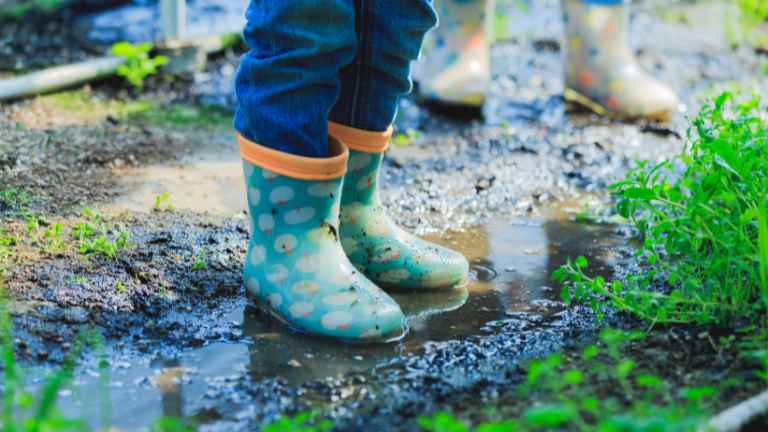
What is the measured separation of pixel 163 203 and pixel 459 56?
4.66 feet

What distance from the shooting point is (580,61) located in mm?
3529

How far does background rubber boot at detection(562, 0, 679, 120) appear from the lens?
3.42m

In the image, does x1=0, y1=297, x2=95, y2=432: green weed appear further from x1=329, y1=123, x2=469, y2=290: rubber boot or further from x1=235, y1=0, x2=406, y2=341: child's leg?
x1=329, y1=123, x2=469, y2=290: rubber boot

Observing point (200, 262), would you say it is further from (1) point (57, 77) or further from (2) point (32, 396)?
(1) point (57, 77)

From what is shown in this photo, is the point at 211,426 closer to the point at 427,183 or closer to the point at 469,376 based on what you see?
the point at 469,376

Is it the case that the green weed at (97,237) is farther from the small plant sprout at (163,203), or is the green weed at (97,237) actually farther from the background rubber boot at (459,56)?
the background rubber boot at (459,56)

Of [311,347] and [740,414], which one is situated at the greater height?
[740,414]

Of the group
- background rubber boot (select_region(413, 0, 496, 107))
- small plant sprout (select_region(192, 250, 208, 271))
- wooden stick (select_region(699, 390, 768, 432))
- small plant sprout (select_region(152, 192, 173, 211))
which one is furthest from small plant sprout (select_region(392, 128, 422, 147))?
wooden stick (select_region(699, 390, 768, 432))

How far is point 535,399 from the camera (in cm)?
153

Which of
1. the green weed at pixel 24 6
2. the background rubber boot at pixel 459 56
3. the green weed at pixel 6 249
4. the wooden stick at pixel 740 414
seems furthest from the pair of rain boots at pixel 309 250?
the green weed at pixel 24 6

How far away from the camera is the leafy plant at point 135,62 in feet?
11.1

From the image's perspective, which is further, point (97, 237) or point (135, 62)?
point (135, 62)

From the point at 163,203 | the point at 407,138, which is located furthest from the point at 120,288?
the point at 407,138

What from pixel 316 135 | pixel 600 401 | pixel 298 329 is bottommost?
pixel 298 329
